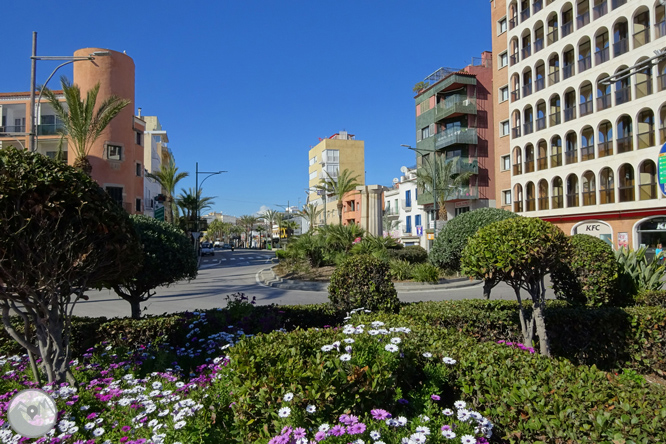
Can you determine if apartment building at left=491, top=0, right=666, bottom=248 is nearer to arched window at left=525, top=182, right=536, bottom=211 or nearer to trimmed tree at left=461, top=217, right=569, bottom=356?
arched window at left=525, top=182, right=536, bottom=211

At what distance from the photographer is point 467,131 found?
126ft

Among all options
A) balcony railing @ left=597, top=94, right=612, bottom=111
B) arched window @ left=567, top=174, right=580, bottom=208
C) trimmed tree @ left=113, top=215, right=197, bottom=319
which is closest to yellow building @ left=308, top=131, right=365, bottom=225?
arched window @ left=567, top=174, right=580, bottom=208

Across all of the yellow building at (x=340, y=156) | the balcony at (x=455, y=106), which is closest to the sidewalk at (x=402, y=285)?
the balcony at (x=455, y=106)

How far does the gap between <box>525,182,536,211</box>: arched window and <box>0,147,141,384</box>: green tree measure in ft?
110

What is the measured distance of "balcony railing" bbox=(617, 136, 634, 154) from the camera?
25797 millimetres

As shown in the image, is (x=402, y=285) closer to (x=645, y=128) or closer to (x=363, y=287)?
(x=363, y=287)

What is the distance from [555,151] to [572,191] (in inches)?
131

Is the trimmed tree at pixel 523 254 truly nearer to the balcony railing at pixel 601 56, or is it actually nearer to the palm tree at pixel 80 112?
the palm tree at pixel 80 112

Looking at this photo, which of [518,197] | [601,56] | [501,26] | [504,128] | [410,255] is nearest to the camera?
[410,255]

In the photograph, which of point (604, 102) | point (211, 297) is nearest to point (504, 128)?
point (604, 102)

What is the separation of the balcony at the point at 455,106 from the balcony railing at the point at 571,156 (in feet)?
34.6

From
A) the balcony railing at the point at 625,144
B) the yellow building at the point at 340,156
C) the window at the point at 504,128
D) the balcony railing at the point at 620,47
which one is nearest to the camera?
the balcony railing at the point at 625,144

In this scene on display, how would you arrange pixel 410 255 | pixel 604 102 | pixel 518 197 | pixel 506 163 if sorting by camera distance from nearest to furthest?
pixel 410 255, pixel 604 102, pixel 518 197, pixel 506 163

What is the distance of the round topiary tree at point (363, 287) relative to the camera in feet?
20.9
